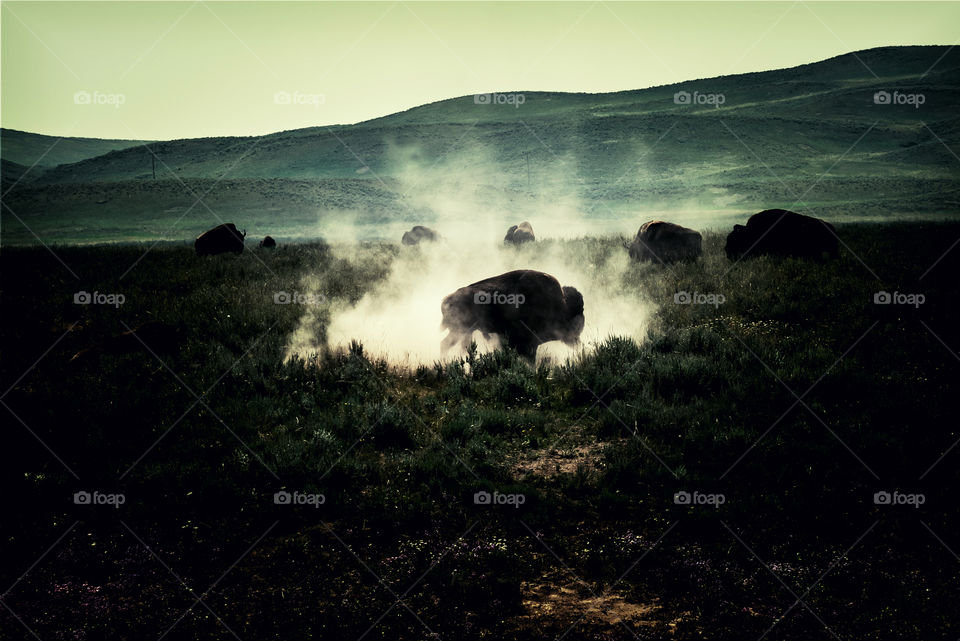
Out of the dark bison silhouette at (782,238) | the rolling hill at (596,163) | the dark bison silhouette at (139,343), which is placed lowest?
the dark bison silhouette at (139,343)

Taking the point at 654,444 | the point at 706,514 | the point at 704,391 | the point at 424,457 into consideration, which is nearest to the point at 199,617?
the point at 424,457

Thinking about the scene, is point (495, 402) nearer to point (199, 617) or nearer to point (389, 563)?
point (389, 563)

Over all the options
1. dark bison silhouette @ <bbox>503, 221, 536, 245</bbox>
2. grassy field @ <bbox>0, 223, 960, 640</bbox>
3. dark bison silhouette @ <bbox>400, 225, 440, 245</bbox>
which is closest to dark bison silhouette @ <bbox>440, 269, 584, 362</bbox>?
grassy field @ <bbox>0, 223, 960, 640</bbox>

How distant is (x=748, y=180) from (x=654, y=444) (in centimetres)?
9084

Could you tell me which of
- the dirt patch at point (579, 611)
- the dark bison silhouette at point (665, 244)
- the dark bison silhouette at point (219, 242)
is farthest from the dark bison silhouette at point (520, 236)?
the dirt patch at point (579, 611)

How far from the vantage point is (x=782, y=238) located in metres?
18.4

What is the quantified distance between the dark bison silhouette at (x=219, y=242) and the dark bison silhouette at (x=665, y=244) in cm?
1550

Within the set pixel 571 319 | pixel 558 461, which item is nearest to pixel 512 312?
pixel 571 319

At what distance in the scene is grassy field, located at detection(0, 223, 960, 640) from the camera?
14.3ft

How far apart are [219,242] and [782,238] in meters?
20.7

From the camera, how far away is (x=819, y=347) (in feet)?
30.9

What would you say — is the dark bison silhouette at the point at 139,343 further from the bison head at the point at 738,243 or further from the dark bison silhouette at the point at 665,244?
the bison head at the point at 738,243

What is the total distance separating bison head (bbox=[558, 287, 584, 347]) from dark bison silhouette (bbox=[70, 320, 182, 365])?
6.88 meters

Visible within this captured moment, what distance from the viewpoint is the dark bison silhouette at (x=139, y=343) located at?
32.9 ft
